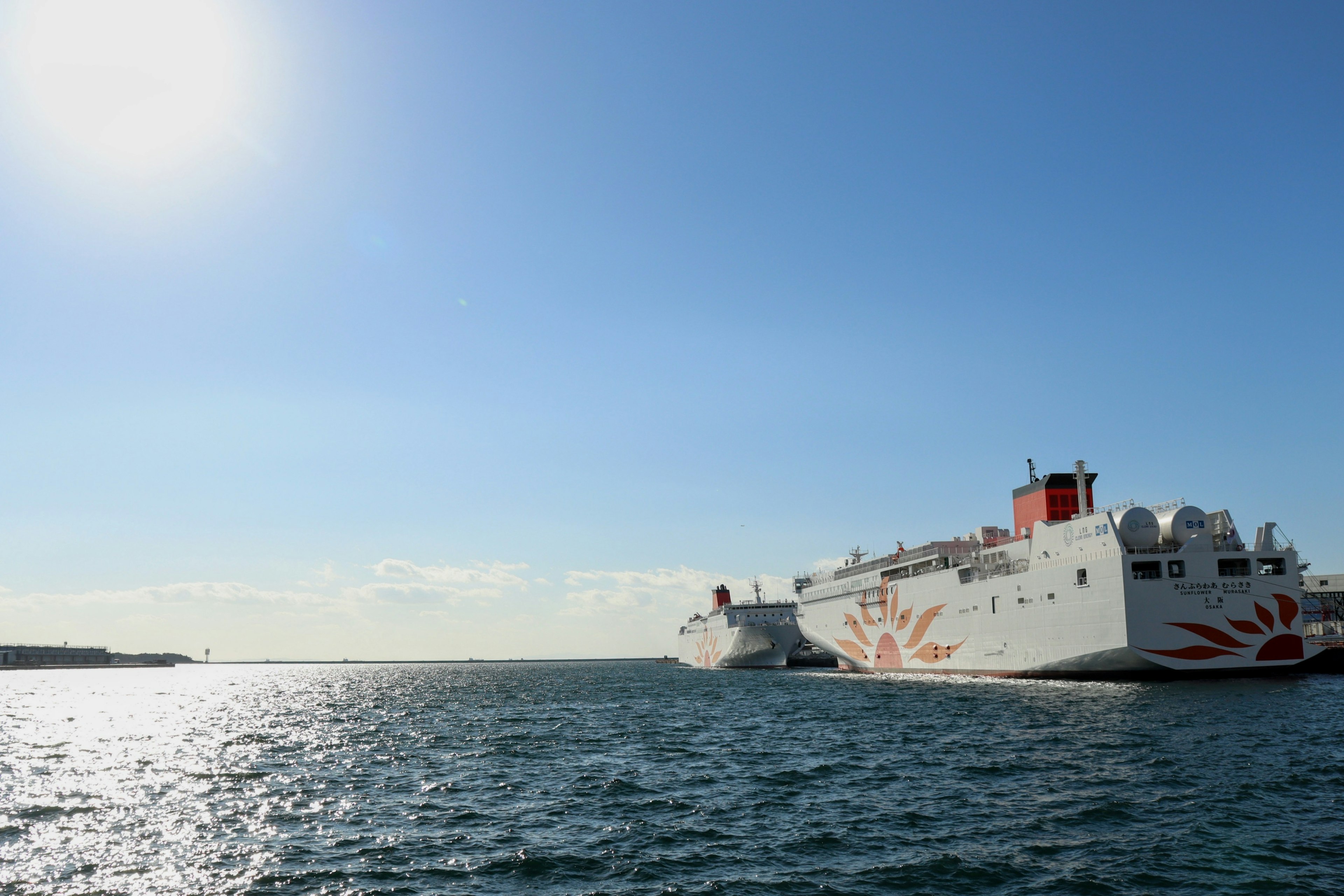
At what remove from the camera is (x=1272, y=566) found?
143 feet

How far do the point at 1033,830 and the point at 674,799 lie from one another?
26.2ft

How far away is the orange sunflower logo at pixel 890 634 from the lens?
6206 centimetres

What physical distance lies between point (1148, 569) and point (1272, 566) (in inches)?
266

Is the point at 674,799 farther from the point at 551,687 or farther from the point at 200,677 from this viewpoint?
the point at 200,677

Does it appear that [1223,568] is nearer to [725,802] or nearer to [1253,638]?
[1253,638]

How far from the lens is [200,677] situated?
15938cm

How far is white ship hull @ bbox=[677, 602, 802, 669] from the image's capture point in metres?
100

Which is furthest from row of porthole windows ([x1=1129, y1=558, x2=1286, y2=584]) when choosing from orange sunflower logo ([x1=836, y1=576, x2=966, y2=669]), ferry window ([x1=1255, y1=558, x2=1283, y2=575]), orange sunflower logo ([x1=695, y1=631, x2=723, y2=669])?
orange sunflower logo ([x1=695, y1=631, x2=723, y2=669])

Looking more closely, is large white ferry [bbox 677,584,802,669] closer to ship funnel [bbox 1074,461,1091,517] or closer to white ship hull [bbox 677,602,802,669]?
white ship hull [bbox 677,602,802,669]

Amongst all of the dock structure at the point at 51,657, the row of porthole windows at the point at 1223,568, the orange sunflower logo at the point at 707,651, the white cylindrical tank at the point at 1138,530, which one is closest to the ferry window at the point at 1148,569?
the row of porthole windows at the point at 1223,568

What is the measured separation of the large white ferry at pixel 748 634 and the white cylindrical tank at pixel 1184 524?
58865mm

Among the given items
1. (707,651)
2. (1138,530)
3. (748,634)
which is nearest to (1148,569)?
(1138,530)

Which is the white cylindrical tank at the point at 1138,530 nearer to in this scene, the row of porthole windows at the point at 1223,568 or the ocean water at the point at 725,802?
the row of porthole windows at the point at 1223,568

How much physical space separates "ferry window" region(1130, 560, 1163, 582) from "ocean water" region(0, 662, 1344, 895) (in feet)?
18.5
